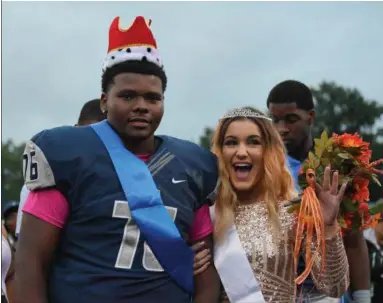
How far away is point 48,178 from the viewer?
11.8 ft

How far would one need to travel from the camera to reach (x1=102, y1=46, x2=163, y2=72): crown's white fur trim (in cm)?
391

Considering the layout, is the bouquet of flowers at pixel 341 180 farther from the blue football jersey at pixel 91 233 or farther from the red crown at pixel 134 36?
the red crown at pixel 134 36

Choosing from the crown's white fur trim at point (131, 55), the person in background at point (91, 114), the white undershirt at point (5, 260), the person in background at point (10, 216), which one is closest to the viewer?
the crown's white fur trim at point (131, 55)

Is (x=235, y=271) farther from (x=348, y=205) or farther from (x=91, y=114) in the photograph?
(x=91, y=114)

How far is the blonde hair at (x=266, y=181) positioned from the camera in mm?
4414

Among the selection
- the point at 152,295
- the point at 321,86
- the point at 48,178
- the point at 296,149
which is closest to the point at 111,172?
the point at 48,178

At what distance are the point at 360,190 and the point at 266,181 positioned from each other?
1.58ft

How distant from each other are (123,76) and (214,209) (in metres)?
0.97

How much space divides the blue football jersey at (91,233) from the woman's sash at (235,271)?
587mm

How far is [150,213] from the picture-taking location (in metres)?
3.69

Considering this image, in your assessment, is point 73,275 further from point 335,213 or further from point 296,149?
point 296,149

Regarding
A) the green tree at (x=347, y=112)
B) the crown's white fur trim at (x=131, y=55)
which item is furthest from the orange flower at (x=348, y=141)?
the green tree at (x=347, y=112)

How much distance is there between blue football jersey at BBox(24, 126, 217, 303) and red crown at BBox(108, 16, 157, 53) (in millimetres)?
499

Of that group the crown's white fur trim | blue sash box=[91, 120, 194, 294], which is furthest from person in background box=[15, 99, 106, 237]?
blue sash box=[91, 120, 194, 294]
